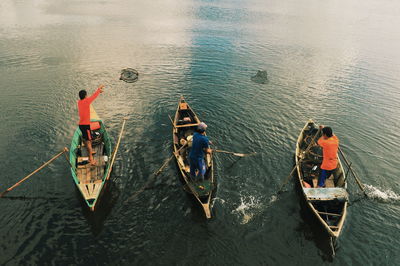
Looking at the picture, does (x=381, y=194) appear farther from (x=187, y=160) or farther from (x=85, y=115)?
(x=85, y=115)

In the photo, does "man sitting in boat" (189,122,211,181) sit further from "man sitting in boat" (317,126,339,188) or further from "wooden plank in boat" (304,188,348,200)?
"man sitting in boat" (317,126,339,188)

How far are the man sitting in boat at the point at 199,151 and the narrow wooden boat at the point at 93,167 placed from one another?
16.8 ft

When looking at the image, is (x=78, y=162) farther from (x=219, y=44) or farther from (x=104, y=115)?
(x=219, y=44)

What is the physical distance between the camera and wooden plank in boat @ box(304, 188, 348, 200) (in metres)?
12.2

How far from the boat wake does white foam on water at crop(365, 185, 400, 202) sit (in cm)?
628

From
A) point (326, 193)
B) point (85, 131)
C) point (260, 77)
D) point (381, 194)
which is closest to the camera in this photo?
point (326, 193)

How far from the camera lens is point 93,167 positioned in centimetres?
1412

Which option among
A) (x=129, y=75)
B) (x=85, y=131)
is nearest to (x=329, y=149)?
(x=85, y=131)

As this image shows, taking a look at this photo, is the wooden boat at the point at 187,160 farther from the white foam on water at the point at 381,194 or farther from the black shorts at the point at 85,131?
the white foam on water at the point at 381,194

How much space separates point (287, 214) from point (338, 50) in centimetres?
4362

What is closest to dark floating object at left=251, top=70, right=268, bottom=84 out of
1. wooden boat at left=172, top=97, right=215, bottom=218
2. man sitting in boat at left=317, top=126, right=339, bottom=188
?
wooden boat at left=172, top=97, right=215, bottom=218

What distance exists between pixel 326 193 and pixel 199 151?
7363 millimetres

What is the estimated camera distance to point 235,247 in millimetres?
11305

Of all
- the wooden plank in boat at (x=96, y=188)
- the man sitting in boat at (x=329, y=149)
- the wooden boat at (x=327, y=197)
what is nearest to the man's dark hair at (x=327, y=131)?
the man sitting in boat at (x=329, y=149)
